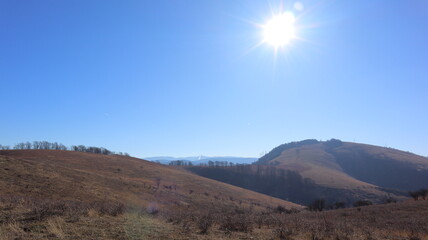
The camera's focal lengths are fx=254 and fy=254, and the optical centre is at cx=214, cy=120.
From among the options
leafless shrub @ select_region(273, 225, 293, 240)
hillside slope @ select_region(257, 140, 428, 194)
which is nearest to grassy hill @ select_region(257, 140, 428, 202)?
hillside slope @ select_region(257, 140, 428, 194)

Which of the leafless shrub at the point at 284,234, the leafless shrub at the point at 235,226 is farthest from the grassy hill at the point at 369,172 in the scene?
the leafless shrub at the point at 284,234

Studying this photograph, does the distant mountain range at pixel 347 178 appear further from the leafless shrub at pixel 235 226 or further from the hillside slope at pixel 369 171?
the leafless shrub at pixel 235 226

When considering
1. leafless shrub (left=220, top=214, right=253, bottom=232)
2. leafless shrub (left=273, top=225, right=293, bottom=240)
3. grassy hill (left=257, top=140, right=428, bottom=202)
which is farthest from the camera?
grassy hill (left=257, top=140, right=428, bottom=202)

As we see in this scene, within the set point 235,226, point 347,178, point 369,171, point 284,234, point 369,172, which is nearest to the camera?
point 284,234

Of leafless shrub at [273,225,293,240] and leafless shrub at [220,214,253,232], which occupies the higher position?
leafless shrub at [273,225,293,240]

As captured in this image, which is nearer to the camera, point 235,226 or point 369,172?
point 235,226

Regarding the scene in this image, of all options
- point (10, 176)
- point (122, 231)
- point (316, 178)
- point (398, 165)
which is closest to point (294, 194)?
point (316, 178)

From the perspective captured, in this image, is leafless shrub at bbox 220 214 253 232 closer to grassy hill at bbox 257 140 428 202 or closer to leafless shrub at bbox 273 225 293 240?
leafless shrub at bbox 273 225 293 240

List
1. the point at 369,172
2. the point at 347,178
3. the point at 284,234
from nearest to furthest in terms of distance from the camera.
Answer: the point at 284,234
the point at 347,178
the point at 369,172

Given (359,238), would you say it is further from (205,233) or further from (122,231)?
(122,231)

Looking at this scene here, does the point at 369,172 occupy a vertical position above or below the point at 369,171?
below

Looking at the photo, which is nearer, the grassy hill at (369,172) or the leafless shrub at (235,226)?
the leafless shrub at (235,226)

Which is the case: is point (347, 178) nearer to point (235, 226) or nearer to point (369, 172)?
point (369, 172)

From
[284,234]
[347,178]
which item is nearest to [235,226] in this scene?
[284,234]
